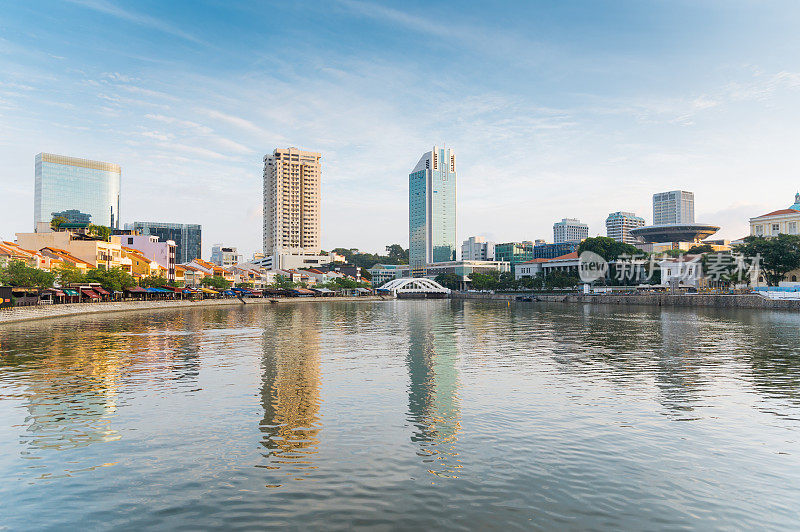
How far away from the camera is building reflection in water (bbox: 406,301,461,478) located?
46.9ft

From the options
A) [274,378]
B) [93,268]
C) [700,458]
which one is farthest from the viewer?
[93,268]

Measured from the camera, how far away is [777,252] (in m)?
103

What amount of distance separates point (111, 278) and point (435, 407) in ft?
306

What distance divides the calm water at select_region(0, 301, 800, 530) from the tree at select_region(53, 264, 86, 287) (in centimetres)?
6142

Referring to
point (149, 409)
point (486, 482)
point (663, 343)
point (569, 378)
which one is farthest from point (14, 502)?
point (663, 343)

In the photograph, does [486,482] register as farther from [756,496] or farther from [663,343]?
[663,343]

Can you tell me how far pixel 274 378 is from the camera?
25.7 metres

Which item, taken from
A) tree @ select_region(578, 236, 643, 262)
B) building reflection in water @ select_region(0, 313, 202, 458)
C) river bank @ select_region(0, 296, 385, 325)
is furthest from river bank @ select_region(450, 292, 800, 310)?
river bank @ select_region(0, 296, 385, 325)

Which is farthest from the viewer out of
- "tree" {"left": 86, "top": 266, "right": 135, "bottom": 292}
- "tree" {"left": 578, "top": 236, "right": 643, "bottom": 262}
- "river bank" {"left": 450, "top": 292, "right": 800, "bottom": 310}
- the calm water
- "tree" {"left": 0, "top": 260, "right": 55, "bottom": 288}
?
"tree" {"left": 578, "top": 236, "right": 643, "bottom": 262}

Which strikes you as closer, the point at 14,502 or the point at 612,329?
the point at 14,502

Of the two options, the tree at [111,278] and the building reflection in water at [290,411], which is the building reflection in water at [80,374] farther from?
the tree at [111,278]

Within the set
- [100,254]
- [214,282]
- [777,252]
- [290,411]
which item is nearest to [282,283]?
[214,282]

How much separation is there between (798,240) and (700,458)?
117 metres

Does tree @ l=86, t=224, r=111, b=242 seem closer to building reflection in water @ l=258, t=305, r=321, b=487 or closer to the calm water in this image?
the calm water
